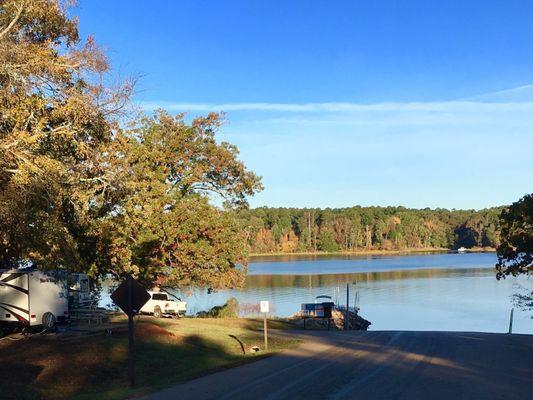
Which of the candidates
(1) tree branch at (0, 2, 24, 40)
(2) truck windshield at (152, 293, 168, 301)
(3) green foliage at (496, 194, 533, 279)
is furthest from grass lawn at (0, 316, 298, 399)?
(3) green foliage at (496, 194, 533, 279)

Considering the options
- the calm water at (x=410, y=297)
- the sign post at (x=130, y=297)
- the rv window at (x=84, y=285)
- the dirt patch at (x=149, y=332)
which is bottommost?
the calm water at (x=410, y=297)

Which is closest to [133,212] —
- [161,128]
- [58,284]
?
[58,284]

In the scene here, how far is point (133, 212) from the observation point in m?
19.1

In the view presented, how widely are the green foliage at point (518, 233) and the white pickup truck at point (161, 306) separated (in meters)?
18.7

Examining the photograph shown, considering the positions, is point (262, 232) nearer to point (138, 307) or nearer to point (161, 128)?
point (161, 128)

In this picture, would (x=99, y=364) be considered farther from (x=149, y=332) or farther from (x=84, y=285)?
(x=84, y=285)

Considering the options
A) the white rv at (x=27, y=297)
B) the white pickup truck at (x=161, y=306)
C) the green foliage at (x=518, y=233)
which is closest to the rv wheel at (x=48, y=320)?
the white rv at (x=27, y=297)

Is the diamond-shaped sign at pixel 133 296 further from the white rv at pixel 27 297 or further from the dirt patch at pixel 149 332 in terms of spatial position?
the white rv at pixel 27 297

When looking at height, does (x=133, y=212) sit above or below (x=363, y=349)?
above

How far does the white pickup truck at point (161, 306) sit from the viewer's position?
114 feet

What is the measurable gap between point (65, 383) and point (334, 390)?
635cm

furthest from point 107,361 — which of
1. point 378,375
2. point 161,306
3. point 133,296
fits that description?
point 161,306

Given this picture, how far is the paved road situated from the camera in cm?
1147

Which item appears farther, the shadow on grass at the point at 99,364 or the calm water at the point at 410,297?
the calm water at the point at 410,297
